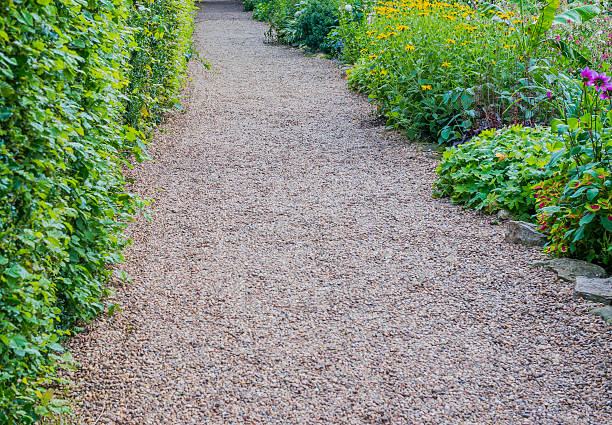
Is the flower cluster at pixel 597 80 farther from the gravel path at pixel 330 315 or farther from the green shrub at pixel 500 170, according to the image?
the gravel path at pixel 330 315

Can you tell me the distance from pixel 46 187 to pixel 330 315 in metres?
1.76

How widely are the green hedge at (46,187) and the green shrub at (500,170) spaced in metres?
2.87

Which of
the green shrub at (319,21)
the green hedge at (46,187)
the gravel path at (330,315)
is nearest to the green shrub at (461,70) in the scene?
the gravel path at (330,315)

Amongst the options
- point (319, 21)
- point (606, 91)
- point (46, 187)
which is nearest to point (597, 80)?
point (606, 91)

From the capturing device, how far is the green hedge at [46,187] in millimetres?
2254

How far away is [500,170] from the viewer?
5.04 meters

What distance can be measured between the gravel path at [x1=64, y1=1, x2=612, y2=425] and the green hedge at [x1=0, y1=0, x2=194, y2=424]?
379mm

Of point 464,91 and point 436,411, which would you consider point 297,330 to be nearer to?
point 436,411

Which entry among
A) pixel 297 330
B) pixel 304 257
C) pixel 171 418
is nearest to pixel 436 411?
pixel 297 330

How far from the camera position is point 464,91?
6199 mm

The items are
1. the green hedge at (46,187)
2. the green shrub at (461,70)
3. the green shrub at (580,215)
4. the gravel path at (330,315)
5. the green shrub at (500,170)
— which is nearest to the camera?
the green hedge at (46,187)

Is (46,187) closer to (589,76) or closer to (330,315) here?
(330,315)

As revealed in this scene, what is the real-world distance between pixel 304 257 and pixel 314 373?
4.40ft

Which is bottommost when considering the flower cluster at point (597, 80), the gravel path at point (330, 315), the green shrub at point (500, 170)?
the gravel path at point (330, 315)
